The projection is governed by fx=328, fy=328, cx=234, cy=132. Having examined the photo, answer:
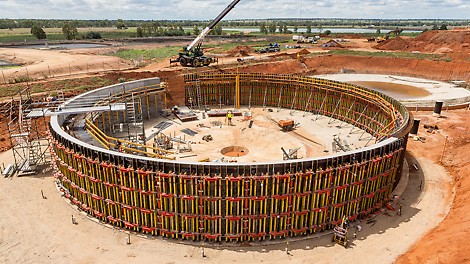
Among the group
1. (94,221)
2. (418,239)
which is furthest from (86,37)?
(418,239)

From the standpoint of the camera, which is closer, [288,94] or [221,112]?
[221,112]

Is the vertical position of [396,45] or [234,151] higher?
[396,45]

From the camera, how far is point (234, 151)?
26.8 meters

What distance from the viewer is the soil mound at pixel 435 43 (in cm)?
7409

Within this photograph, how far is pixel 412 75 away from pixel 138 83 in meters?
46.9

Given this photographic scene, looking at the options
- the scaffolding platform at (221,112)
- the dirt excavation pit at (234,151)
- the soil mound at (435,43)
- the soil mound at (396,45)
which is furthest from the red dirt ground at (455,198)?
the soil mound at (396,45)

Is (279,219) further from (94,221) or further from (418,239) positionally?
(94,221)

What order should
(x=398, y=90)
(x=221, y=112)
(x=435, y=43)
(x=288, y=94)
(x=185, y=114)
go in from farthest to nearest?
(x=435, y=43) < (x=398, y=90) < (x=288, y=94) < (x=221, y=112) < (x=185, y=114)

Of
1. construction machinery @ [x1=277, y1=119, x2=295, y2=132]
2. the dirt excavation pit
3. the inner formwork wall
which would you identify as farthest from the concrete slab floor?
the inner formwork wall

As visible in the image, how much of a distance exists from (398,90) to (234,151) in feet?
99.8

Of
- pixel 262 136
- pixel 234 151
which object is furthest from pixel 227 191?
pixel 262 136

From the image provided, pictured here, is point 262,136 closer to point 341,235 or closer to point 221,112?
point 221,112

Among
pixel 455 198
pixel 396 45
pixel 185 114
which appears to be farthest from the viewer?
pixel 396 45

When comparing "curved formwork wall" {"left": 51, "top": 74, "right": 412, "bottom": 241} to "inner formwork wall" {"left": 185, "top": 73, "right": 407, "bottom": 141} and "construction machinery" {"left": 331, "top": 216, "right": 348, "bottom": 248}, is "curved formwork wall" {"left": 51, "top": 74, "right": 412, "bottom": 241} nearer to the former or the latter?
"construction machinery" {"left": 331, "top": 216, "right": 348, "bottom": 248}
